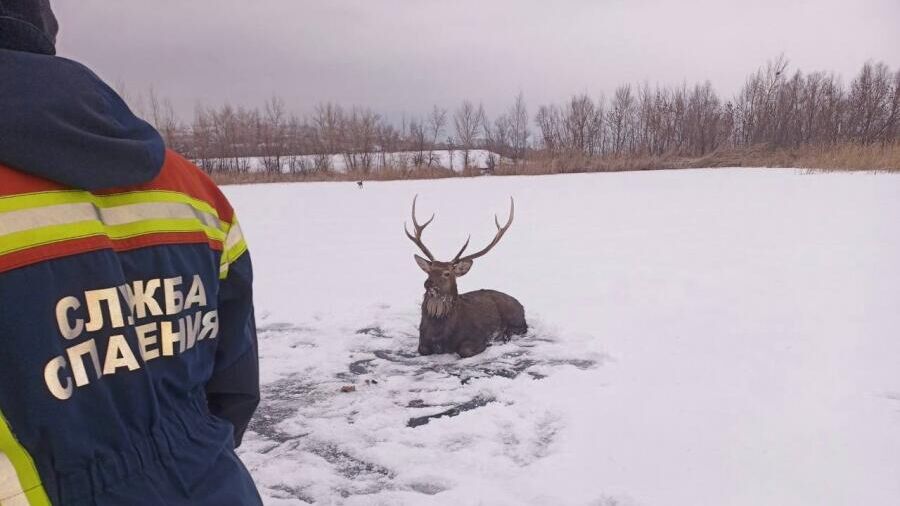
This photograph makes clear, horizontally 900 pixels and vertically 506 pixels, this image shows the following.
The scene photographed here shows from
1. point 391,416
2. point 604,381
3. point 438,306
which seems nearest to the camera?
point 391,416

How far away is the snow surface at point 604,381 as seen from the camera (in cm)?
293

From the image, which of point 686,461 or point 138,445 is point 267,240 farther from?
point 138,445

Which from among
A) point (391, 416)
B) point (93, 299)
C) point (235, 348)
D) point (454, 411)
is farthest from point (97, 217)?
point (454, 411)

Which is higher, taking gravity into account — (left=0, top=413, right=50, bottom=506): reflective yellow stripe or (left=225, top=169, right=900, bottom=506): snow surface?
(left=0, top=413, right=50, bottom=506): reflective yellow stripe

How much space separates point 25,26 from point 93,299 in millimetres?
426

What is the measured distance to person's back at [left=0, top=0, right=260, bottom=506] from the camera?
0.75m

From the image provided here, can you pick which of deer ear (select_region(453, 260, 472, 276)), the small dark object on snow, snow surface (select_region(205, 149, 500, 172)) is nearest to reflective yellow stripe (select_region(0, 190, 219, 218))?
the small dark object on snow

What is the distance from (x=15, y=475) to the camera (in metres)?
0.75

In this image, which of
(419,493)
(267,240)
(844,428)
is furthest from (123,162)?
(267,240)

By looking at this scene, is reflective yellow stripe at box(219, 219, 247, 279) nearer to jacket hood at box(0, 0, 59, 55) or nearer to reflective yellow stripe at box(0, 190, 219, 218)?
reflective yellow stripe at box(0, 190, 219, 218)

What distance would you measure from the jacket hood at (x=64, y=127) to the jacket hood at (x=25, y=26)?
0.06m

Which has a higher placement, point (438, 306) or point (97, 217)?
point (97, 217)

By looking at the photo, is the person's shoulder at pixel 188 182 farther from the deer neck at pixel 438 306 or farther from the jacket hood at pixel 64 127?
the deer neck at pixel 438 306

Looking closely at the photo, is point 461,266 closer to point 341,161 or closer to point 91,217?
point 91,217
